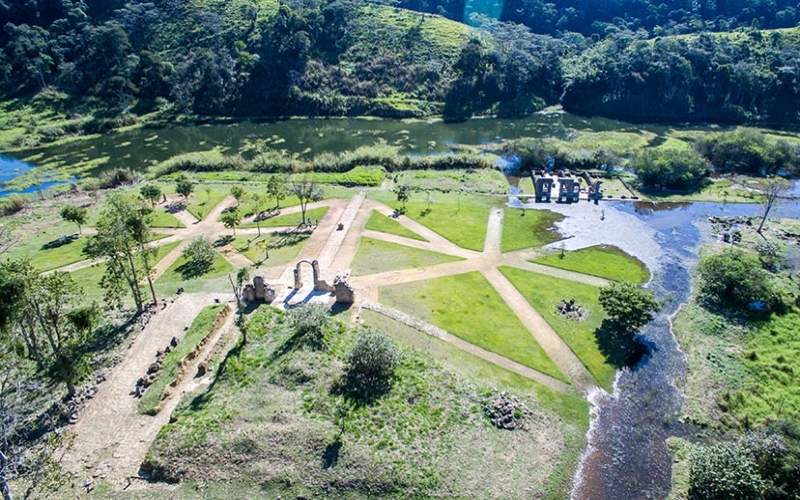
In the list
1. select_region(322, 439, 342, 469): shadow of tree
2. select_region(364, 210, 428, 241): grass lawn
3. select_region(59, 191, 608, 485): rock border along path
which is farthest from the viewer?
select_region(364, 210, 428, 241): grass lawn

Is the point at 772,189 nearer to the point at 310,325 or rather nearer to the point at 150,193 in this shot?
the point at 310,325

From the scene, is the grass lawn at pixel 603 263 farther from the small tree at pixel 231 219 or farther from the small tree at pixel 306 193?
the small tree at pixel 231 219

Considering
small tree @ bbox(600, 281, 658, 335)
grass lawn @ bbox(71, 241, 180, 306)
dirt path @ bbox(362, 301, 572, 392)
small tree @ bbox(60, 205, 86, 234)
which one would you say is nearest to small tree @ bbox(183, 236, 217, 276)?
grass lawn @ bbox(71, 241, 180, 306)

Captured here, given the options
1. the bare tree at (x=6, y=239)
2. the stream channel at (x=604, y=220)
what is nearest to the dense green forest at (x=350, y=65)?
the stream channel at (x=604, y=220)

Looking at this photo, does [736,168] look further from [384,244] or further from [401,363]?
[401,363]

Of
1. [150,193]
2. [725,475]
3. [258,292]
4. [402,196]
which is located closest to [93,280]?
[150,193]

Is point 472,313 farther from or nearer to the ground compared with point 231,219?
nearer to the ground

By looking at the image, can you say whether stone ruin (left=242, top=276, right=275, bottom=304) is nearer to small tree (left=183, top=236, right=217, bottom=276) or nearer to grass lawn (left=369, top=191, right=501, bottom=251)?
small tree (left=183, top=236, right=217, bottom=276)
